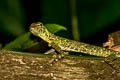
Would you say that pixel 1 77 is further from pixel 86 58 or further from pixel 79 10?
pixel 79 10

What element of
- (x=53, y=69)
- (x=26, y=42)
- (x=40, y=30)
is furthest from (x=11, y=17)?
(x=53, y=69)

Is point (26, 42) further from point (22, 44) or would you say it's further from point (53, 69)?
point (53, 69)

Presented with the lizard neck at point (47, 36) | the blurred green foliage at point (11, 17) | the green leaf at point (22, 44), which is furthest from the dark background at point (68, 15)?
the green leaf at point (22, 44)

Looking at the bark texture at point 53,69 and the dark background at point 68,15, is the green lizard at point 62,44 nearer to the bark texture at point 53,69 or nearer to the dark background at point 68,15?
the dark background at point 68,15

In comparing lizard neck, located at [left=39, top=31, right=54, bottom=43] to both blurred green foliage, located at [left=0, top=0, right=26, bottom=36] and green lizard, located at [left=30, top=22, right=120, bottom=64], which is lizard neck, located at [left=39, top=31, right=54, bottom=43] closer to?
green lizard, located at [left=30, top=22, right=120, bottom=64]

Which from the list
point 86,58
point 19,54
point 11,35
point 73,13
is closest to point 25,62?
point 19,54

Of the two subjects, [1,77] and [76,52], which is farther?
[76,52]

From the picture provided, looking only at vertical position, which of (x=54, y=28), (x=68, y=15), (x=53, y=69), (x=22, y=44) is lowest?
(x=53, y=69)
